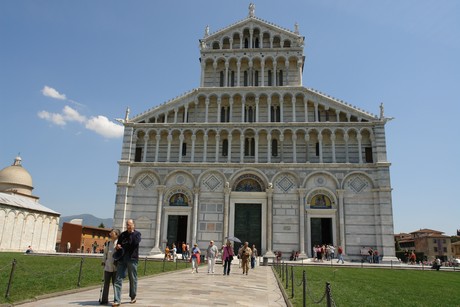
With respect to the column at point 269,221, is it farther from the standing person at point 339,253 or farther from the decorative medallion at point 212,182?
the standing person at point 339,253

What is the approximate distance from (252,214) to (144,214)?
28.4 feet

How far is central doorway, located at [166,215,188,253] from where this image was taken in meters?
29.3

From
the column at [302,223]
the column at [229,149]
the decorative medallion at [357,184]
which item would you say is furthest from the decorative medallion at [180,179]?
the decorative medallion at [357,184]

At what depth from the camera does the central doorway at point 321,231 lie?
28.1 m

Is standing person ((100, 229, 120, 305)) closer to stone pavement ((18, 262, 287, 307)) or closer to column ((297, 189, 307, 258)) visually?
stone pavement ((18, 262, 287, 307))

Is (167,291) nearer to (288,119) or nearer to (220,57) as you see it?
(288,119)

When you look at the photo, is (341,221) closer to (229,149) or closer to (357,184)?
(357,184)

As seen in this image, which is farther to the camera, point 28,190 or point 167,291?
point 28,190

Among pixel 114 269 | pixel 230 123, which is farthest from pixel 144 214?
pixel 114 269

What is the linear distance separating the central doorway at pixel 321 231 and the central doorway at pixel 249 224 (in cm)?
406

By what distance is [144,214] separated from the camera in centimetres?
2967

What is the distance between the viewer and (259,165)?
2956cm

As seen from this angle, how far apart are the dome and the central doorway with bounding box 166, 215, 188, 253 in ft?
105

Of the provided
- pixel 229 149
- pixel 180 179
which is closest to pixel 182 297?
pixel 180 179
